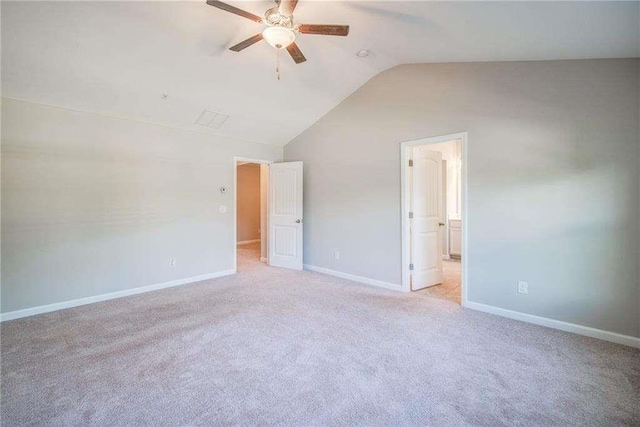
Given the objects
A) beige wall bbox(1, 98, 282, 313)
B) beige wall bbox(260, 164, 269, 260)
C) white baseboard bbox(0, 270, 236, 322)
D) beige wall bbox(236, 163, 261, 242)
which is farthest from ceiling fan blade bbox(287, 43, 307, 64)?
beige wall bbox(236, 163, 261, 242)

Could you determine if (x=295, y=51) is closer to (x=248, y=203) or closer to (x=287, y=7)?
(x=287, y=7)

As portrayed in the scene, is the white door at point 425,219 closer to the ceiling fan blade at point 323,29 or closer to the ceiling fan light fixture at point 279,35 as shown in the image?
the ceiling fan blade at point 323,29

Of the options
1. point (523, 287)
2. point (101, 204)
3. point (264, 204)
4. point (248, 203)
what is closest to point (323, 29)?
point (523, 287)

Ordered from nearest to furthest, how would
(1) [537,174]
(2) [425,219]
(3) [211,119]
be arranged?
(1) [537,174] → (2) [425,219] → (3) [211,119]

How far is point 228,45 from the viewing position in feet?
10.2

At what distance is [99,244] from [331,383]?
348cm

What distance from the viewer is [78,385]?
2.02 metres

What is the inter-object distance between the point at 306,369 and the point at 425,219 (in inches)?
112

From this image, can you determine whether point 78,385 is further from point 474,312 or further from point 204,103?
point 474,312

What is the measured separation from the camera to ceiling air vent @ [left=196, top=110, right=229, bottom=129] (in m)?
4.30

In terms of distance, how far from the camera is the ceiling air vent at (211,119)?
4.30 m

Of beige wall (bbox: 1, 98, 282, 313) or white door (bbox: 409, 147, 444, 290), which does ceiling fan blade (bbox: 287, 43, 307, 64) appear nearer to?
white door (bbox: 409, 147, 444, 290)

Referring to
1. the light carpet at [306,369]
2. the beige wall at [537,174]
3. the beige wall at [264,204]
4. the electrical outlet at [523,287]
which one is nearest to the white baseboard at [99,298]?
the light carpet at [306,369]

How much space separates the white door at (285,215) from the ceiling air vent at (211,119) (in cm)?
138
